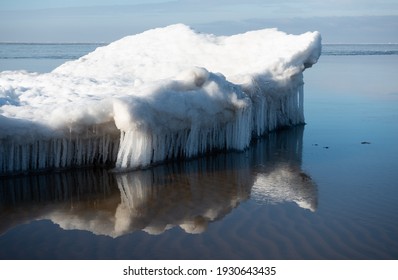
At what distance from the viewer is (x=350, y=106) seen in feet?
49.4

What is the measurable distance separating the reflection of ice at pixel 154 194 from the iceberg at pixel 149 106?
13.2 inches

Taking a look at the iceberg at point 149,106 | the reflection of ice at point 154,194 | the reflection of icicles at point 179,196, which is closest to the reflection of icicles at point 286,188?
the reflection of ice at point 154,194

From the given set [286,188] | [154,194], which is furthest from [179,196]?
[286,188]

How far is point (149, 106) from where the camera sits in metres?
7.88

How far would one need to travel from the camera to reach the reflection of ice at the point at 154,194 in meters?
5.98

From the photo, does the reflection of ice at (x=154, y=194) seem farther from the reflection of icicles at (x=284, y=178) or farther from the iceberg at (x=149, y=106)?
the iceberg at (x=149, y=106)

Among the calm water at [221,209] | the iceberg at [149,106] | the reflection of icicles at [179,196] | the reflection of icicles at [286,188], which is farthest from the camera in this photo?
the iceberg at [149,106]

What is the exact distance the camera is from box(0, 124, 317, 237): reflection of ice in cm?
598

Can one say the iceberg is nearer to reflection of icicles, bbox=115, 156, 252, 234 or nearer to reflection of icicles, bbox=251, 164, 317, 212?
reflection of icicles, bbox=115, 156, 252, 234

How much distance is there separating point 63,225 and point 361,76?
2100 centimetres

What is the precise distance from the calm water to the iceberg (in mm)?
303

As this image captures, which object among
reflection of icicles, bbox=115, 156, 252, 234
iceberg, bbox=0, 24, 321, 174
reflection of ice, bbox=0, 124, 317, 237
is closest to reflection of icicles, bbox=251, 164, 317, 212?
reflection of ice, bbox=0, 124, 317, 237
